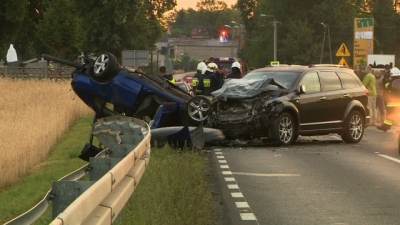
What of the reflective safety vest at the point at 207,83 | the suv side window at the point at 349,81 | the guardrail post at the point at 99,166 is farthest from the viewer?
the reflective safety vest at the point at 207,83

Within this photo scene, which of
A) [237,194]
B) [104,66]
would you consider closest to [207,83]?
[104,66]

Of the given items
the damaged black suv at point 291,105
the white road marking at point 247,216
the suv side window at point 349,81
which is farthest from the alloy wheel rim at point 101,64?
the white road marking at point 247,216

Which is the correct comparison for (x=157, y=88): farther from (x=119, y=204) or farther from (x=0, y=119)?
(x=119, y=204)

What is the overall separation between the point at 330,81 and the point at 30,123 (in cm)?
719

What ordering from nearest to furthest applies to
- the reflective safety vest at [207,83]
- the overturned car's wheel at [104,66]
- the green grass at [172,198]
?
the green grass at [172,198] < the overturned car's wheel at [104,66] < the reflective safety vest at [207,83]

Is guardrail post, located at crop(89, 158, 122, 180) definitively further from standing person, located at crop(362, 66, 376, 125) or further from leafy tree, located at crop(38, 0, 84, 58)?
leafy tree, located at crop(38, 0, 84, 58)

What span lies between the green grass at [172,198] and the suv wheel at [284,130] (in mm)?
4436

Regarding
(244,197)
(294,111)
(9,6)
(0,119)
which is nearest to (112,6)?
(9,6)

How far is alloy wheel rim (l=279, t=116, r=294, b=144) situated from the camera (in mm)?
18250

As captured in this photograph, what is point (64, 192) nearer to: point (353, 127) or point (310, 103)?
point (310, 103)

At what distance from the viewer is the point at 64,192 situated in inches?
279

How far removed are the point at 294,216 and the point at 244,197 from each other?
1.63m

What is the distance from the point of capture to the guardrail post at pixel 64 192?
703 centimetres

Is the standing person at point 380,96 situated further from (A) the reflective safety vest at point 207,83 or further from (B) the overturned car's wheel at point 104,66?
(B) the overturned car's wheel at point 104,66
